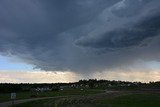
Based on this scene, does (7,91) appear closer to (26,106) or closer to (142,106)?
(26,106)

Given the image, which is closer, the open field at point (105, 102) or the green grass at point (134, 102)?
the green grass at point (134, 102)

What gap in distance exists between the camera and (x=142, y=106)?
61.0 meters

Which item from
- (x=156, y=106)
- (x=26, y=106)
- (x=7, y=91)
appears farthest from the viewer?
(x=7, y=91)

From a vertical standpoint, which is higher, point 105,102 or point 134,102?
point 105,102

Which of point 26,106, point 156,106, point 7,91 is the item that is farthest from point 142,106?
point 7,91

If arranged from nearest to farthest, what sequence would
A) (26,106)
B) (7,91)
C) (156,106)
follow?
(156,106) < (26,106) < (7,91)

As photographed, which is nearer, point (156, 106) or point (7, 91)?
point (156, 106)

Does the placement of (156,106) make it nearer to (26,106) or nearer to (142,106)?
(142,106)

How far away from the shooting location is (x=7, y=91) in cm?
17825

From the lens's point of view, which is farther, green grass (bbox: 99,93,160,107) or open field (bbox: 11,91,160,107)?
open field (bbox: 11,91,160,107)

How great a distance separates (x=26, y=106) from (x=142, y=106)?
25430 millimetres

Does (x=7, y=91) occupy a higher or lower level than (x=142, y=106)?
higher

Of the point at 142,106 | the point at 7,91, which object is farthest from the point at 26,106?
the point at 7,91

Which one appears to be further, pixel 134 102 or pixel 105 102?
pixel 105 102
